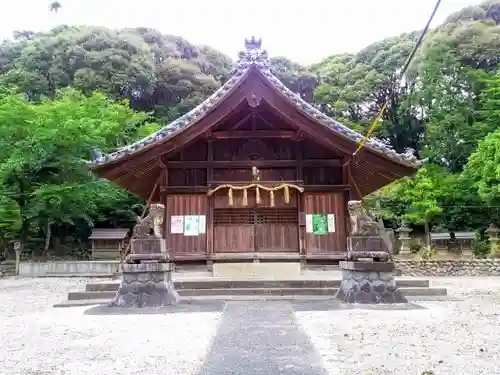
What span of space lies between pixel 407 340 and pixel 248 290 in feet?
14.9

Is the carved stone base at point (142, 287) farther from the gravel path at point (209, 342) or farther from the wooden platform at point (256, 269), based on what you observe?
the wooden platform at point (256, 269)

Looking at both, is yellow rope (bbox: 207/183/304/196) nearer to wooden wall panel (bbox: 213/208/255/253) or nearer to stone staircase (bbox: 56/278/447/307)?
wooden wall panel (bbox: 213/208/255/253)

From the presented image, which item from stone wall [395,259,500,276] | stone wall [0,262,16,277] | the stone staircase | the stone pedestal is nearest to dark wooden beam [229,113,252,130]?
the stone staircase

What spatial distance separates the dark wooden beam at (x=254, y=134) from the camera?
37.6 ft

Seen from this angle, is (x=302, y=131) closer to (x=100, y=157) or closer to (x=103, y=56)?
(x=100, y=157)

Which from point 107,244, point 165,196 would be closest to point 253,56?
point 165,196

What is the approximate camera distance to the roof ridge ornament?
10352 millimetres

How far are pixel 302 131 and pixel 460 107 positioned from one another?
23.3m

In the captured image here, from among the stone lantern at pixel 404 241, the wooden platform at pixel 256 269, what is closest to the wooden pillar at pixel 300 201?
the wooden platform at pixel 256 269

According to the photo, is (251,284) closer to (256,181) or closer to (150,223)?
(150,223)

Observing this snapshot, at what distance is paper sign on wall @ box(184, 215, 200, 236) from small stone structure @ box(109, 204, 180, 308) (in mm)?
2830

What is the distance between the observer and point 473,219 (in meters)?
27.2

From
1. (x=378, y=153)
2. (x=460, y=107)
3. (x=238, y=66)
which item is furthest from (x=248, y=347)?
(x=460, y=107)

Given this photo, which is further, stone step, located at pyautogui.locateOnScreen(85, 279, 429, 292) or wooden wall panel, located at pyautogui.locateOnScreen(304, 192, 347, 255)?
wooden wall panel, located at pyautogui.locateOnScreen(304, 192, 347, 255)
